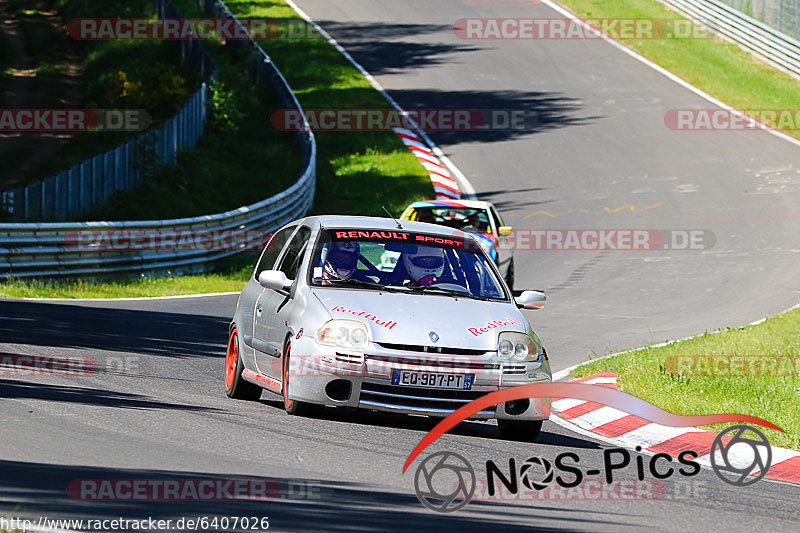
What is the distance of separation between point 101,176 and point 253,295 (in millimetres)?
17107

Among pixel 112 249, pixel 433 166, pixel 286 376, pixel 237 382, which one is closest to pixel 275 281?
pixel 286 376

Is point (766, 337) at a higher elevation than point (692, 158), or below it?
higher

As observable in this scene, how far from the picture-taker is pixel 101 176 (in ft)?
89.2

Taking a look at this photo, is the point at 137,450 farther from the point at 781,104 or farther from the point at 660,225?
the point at 781,104

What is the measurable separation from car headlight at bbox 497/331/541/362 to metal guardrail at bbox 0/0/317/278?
12.2 meters

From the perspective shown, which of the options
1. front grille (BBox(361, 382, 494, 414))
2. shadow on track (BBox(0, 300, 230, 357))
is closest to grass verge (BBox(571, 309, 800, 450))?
front grille (BBox(361, 382, 494, 414))

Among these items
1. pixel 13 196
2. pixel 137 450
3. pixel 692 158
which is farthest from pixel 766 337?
pixel 692 158

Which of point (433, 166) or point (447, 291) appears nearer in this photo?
point (447, 291)

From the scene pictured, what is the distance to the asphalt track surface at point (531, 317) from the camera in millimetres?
7039

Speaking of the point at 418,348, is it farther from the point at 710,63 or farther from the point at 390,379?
the point at 710,63

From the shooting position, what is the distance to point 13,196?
2241 cm

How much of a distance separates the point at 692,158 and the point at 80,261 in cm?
2264

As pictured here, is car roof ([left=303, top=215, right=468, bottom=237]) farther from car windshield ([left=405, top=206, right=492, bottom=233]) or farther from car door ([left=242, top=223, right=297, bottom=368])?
car windshield ([left=405, top=206, right=492, bottom=233])

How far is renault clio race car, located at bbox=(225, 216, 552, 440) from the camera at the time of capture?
9.01 m
